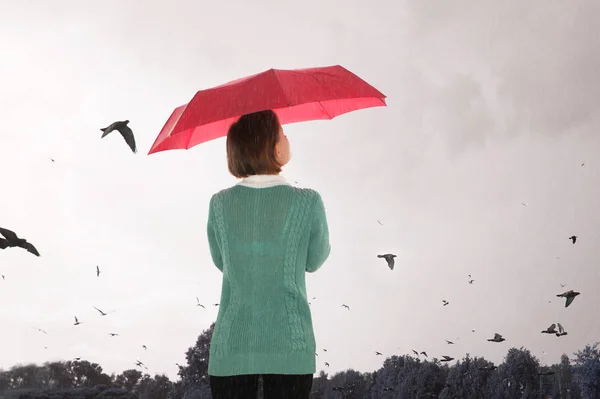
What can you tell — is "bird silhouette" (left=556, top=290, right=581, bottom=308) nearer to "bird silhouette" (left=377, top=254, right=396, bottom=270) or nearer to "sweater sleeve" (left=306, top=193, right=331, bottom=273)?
"bird silhouette" (left=377, top=254, right=396, bottom=270)

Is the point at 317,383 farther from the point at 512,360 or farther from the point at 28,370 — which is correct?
the point at 28,370

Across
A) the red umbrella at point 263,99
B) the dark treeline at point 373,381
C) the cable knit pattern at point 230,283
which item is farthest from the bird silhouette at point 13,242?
the dark treeline at point 373,381

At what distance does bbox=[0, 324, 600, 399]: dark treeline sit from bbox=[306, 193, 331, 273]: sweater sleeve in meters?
73.0

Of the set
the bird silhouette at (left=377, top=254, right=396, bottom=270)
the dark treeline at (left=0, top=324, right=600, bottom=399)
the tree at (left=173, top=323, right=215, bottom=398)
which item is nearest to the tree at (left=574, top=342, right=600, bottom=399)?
the dark treeline at (left=0, top=324, right=600, bottom=399)

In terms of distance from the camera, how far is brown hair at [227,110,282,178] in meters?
4.80

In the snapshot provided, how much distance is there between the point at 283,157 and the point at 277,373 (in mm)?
1469

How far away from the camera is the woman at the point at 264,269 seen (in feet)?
15.4

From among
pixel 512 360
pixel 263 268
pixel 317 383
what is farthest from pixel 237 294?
pixel 317 383

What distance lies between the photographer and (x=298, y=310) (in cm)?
473

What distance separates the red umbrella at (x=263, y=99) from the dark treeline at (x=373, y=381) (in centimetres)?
7127

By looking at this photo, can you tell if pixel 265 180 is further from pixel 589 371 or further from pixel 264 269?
Answer: pixel 589 371

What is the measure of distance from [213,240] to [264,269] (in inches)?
24.2

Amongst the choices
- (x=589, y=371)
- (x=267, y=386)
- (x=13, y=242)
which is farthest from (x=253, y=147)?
(x=589, y=371)

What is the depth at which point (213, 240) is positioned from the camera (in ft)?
17.0
